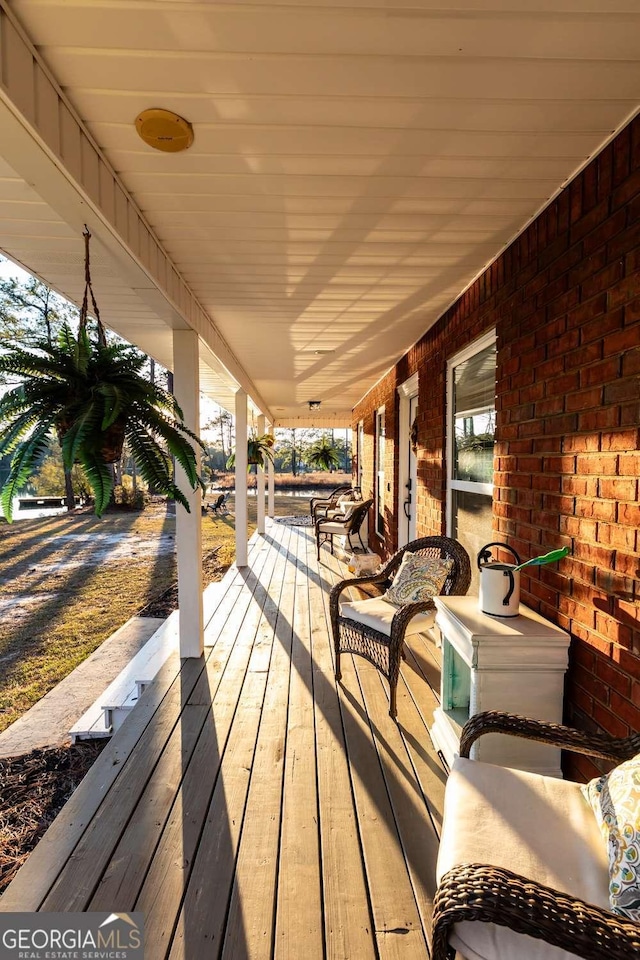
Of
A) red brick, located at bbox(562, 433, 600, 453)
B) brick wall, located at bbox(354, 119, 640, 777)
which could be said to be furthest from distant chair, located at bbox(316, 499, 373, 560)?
red brick, located at bbox(562, 433, 600, 453)

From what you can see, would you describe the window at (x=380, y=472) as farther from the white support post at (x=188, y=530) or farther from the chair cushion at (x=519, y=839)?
the chair cushion at (x=519, y=839)

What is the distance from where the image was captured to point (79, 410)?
4.18 feet

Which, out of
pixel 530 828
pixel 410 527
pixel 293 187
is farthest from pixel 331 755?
pixel 410 527

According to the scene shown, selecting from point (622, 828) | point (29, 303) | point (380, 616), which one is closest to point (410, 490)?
point (380, 616)

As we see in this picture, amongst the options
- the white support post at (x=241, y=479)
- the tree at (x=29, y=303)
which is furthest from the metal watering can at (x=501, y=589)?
the tree at (x=29, y=303)

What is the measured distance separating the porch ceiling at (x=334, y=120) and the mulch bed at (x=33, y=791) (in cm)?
231

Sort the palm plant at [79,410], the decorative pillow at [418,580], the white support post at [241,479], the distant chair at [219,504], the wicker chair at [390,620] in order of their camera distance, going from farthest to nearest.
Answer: the distant chair at [219,504], the white support post at [241,479], the decorative pillow at [418,580], the wicker chair at [390,620], the palm plant at [79,410]

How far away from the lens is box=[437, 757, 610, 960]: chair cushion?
91 centimetres

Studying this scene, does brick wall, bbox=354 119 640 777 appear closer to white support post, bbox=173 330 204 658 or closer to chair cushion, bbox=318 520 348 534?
white support post, bbox=173 330 204 658

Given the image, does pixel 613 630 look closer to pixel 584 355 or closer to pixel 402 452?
pixel 584 355

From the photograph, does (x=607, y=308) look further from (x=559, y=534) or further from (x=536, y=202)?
(x=559, y=534)

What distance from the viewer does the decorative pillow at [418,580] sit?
267cm

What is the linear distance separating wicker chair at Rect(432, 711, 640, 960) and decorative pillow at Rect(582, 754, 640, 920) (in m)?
0.05

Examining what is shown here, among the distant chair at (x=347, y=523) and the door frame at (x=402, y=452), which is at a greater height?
the door frame at (x=402, y=452)
